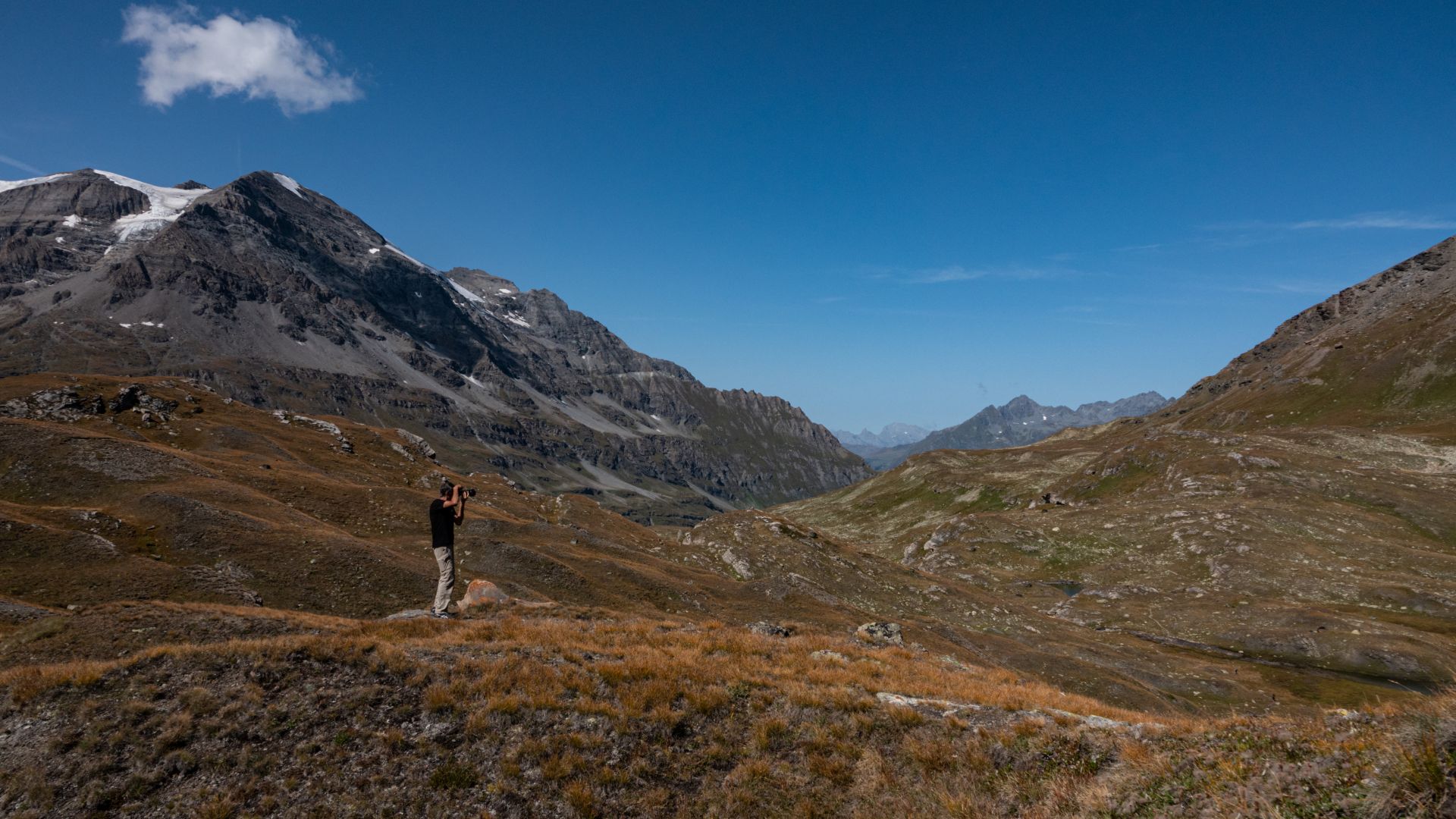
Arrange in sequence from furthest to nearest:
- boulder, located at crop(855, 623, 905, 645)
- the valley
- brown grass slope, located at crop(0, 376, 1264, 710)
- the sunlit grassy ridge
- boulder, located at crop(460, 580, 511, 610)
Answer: brown grass slope, located at crop(0, 376, 1264, 710)
boulder, located at crop(855, 623, 905, 645)
boulder, located at crop(460, 580, 511, 610)
the valley
the sunlit grassy ridge

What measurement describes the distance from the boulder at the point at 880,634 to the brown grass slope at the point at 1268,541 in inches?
1499

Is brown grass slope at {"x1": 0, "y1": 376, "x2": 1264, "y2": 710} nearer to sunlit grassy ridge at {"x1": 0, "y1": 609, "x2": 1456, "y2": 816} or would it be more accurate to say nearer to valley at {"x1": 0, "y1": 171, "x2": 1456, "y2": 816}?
valley at {"x1": 0, "y1": 171, "x2": 1456, "y2": 816}

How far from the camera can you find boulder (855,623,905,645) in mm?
29391

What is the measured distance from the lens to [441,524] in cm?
2288

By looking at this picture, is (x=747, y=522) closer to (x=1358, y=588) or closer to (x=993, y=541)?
(x=993, y=541)

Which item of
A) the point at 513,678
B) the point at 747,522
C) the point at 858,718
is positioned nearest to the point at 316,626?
the point at 513,678

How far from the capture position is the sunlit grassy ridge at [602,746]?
9.91m

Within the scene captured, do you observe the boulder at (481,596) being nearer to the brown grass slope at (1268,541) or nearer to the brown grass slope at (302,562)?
the brown grass slope at (302,562)

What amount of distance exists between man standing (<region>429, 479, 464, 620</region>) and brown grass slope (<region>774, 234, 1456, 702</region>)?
63.1m

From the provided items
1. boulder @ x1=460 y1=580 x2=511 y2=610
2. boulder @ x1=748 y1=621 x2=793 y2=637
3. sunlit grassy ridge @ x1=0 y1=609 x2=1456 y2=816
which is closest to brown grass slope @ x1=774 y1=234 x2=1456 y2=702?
boulder @ x1=748 y1=621 x2=793 y2=637

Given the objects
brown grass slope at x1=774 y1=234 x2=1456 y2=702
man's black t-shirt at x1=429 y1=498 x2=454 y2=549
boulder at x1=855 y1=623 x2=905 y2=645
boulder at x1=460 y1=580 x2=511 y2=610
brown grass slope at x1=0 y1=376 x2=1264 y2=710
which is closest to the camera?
man's black t-shirt at x1=429 y1=498 x2=454 y2=549

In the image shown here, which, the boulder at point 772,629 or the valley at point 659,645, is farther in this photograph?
the boulder at point 772,629

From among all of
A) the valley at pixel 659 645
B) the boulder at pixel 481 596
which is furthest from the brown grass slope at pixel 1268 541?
the boulder at pixel 481 596

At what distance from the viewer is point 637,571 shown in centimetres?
5388
